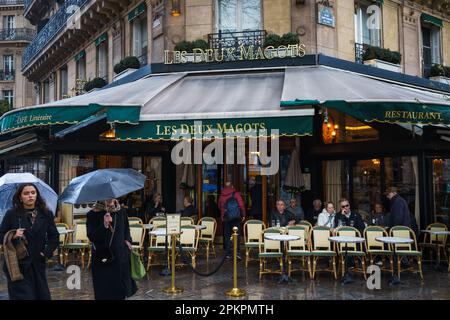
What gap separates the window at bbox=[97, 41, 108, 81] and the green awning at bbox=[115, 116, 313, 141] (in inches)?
318

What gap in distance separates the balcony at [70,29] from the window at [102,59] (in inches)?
21.9

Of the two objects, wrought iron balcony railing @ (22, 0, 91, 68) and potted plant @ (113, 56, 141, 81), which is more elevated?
wrought iron balcony railing @ (22, 0, 91, 68)

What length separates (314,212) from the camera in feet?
36.4

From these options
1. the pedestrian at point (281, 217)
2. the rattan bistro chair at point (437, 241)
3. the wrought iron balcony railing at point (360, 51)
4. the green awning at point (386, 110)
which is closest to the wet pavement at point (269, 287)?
the rattan bistro chair at point (437, 241)

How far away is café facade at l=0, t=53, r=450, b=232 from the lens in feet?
29.1

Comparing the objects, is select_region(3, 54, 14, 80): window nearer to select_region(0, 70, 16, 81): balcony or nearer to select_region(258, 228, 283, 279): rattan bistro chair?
select_region(0, 70, 16, 81): balcony

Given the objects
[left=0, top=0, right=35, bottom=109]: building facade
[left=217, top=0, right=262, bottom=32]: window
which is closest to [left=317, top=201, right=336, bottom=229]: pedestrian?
[left=217, top=0, right=262, bottom=32]: window

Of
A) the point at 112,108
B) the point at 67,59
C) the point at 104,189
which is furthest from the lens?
the point at 67,59

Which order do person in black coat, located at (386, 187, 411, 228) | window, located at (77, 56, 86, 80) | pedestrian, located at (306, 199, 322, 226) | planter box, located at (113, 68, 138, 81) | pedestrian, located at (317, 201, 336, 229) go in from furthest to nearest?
window, located at (77, 56, 86, 80), planter box, located at (113, 68, 138, 81), pedestrian, located at (306, 199, 322, 226), pedestrian, located at (317, 201, 336, 229), person in black coat, located at (386, 187, 411, 228)

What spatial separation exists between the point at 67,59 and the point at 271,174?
39.7ft

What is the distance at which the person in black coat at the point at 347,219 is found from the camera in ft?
30.3

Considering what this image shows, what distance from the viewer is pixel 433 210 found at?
10383 millimetres
